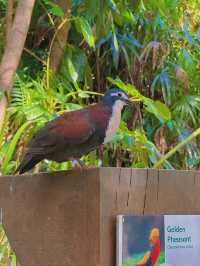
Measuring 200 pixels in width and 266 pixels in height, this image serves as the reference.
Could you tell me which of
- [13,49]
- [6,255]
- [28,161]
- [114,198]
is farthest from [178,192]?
[13,49]

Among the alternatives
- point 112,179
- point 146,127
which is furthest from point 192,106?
point 112,179

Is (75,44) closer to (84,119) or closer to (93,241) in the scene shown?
(84,119)

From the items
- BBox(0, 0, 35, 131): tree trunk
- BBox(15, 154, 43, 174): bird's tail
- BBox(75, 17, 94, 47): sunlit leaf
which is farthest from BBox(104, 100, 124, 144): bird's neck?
BBox(75, 17, 94, 47): sunlit leaf

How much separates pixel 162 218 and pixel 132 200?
0.09m

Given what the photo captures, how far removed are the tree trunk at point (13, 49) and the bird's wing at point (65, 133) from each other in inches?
56.1

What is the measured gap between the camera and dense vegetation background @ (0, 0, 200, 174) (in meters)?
3.68

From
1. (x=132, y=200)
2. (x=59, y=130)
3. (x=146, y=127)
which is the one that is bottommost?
(x=132, y=200)

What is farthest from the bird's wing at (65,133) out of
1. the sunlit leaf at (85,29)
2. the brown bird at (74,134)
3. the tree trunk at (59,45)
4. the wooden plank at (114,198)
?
the tree trunk at (59,45)

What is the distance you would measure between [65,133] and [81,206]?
335mm

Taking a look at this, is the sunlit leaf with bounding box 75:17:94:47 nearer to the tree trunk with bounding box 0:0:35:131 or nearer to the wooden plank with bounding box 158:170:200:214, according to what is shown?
the tree trunk with bounding box 0:0:35:131

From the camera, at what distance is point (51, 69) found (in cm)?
387

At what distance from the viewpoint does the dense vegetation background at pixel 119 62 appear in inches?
145

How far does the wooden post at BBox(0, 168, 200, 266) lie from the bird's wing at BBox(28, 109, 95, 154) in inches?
4.6

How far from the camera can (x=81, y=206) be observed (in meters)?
1.52
